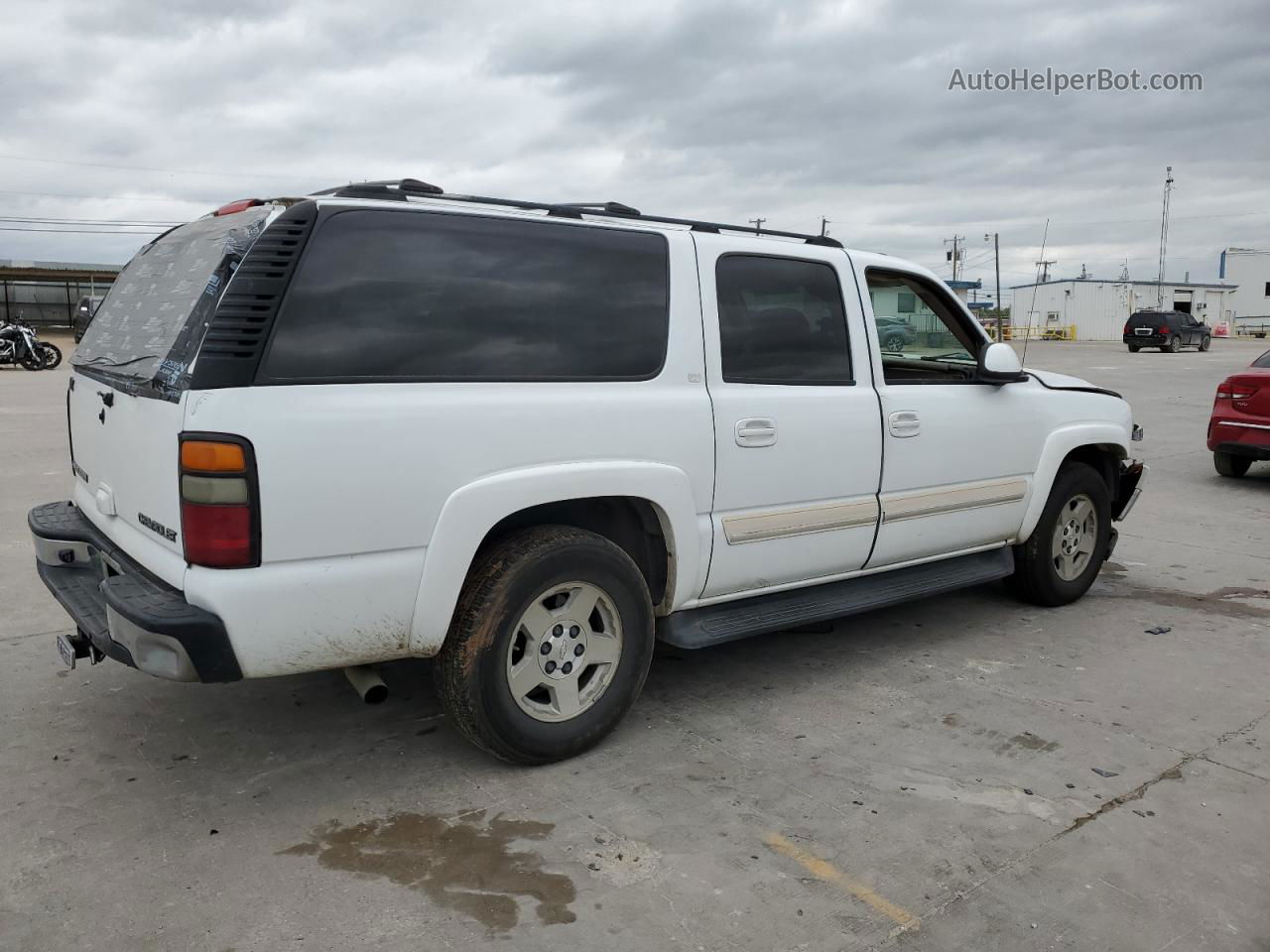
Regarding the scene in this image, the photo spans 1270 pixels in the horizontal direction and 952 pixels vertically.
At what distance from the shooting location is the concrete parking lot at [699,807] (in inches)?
109

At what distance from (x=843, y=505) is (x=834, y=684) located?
2.63 feet

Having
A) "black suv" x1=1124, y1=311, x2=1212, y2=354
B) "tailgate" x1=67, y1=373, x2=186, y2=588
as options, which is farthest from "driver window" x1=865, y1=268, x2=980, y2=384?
"black suv" x1=1124, y1=311, x2=1212, y2=354

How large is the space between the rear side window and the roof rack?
126 millimetres

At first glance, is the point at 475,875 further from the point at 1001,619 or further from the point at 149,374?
the point at 1001,619

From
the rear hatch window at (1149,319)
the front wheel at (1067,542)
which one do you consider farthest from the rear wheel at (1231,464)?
the rear hatch window at (1149,319)

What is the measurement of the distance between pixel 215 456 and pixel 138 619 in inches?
20.6

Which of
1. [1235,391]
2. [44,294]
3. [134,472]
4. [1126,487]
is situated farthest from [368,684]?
[44,294]

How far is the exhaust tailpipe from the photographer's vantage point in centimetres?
343

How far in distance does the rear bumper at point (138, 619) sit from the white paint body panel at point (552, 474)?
54 mm

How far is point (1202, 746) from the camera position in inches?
154

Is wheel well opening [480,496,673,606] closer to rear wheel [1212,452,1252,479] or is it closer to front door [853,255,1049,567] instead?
front door [853,255,1049,567]

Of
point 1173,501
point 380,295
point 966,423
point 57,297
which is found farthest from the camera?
point 57,297

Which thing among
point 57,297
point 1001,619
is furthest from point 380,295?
point 57,297

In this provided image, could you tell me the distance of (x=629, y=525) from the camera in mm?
3953
